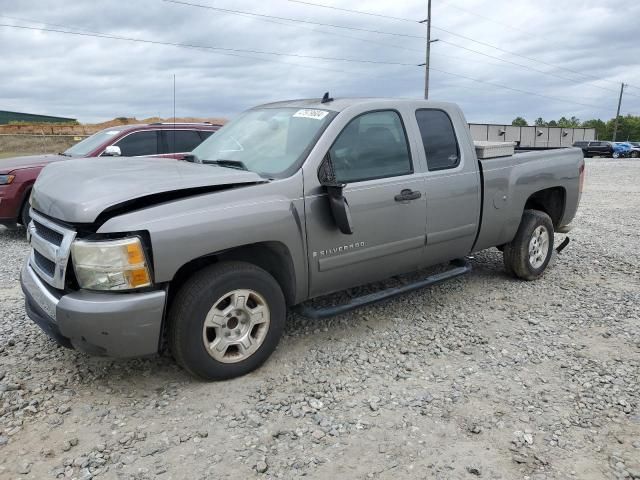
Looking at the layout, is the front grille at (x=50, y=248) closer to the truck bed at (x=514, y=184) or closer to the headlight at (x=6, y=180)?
the truck bed at (x=514, y=184)

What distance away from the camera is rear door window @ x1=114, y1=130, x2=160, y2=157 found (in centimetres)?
832

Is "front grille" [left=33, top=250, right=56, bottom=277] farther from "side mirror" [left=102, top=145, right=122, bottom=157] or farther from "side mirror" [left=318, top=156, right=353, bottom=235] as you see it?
"side mirror" [left=102, top=145, right=122, bottom=157]

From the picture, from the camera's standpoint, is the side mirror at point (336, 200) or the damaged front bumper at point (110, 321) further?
the side mirror at point (336, 200)

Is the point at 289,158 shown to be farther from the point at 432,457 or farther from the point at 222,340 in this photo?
the point at 432,457

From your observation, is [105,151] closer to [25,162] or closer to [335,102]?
[25,162]

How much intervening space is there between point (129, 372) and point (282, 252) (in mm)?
1323

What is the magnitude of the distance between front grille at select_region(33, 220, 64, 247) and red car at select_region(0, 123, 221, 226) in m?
3.93

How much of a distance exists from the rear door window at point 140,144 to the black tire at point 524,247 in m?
5.79

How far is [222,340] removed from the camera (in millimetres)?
3316

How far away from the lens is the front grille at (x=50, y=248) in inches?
120

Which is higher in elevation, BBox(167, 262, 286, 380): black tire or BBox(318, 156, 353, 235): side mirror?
BBox(318, 156, 353, 235): side mirror

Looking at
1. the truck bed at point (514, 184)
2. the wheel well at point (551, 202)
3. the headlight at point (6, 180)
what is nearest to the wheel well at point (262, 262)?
the truck bed at point (514, 184)

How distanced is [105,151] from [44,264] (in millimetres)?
4782

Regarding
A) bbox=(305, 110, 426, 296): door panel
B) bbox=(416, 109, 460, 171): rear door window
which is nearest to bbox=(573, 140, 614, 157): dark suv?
bbox=(416, 109, 460, 171): rear door window
